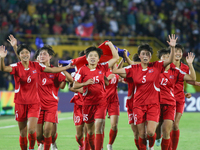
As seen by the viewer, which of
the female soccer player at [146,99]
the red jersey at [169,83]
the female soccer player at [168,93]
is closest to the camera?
the female soccer player at [146,99]

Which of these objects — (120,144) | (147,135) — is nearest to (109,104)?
(120,144)

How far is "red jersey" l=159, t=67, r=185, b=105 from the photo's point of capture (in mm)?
8500

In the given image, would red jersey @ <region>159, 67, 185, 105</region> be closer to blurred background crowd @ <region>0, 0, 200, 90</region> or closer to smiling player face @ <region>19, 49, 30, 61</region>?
smiling player face @ <region>19, 49, 30, 61</region>

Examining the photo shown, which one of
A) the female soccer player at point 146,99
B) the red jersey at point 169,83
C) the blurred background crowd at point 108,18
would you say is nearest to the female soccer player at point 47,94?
the female soccer player at point 146,99

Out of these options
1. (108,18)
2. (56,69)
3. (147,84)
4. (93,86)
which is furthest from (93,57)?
(108,18)

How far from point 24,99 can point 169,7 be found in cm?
1882

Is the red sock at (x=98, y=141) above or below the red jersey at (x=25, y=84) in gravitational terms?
below

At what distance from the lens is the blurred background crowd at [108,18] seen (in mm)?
23062

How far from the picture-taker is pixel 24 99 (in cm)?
805

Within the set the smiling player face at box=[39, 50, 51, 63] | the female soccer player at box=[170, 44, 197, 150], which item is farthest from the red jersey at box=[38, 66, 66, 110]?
the female soccer player at box=[170, 44, 197, 150]

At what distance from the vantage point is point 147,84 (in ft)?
25.7

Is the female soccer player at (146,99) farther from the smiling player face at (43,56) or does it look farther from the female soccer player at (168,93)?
the smiling player face at (43,56)

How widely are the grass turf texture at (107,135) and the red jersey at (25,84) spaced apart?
238 cm

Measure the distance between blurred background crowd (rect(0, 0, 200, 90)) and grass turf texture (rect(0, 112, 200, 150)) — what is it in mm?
6615
